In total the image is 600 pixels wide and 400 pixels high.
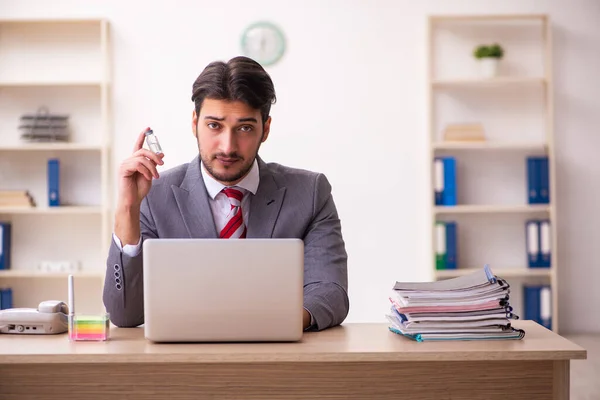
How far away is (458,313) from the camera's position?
183 cm

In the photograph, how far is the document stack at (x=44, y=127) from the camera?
16.3 feet

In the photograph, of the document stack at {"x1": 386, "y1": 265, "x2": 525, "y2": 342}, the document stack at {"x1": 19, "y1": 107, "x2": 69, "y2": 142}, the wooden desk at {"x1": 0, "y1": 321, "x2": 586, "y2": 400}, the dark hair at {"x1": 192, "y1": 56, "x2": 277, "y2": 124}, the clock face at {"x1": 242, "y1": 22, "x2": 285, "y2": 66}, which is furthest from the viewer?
the clock face at {"x1": 242, "y1": 22, "x2": 285, "y2": 66}

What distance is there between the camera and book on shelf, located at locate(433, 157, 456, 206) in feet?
16.2

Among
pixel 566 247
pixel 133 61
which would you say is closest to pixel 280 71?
pixel 133 61

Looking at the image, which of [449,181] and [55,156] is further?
[55,156]

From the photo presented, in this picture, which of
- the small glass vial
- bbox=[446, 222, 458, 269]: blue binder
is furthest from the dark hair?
bbox=[446, 222, 458, 269]: blue binder

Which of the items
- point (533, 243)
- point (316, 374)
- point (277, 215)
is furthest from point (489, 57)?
point (316, 374)

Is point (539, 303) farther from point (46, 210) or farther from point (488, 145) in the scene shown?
Result: point (46, 210)

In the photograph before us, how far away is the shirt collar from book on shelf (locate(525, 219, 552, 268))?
2983mm

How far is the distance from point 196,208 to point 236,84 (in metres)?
0.38

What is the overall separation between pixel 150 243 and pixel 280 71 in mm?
3526

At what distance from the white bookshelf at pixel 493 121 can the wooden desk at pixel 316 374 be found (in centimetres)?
347

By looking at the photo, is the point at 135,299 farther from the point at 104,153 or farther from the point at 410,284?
the point at 104,153

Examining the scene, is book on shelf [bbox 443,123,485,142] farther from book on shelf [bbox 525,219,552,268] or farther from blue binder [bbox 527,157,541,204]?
book on shelf [bbox 525,219,552,268]
